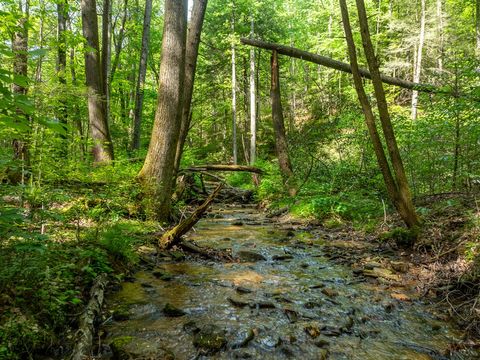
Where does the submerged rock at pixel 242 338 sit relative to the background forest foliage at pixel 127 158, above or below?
below

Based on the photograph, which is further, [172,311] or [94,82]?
[94,82]

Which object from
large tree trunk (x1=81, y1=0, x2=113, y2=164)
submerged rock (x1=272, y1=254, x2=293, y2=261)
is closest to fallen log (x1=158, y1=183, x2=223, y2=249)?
submerged rock (x1=272, y1=254, x2=293, y2=261)

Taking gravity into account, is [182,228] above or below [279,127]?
below

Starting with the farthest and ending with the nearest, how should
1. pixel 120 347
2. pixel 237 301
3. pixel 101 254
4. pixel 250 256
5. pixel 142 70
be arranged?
pixel 142 70
pixel 250 256
pixel 101 254
pixel 237 301
pixel 120 347

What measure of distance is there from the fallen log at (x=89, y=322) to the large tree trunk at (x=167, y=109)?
3643 mm

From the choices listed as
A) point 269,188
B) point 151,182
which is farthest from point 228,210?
point 151,182

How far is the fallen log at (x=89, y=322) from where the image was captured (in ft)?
8.47

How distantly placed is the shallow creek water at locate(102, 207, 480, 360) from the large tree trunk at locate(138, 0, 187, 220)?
2.36 m

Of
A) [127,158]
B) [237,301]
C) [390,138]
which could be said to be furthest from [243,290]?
[127,158]

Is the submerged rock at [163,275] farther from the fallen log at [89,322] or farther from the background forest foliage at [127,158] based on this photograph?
the fallen log at [89,322]

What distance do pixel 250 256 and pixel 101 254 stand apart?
2.65 m

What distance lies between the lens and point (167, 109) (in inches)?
290

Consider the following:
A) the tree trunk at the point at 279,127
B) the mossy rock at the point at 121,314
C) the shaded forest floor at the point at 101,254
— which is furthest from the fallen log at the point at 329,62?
the mossy rock at the point at 121,314

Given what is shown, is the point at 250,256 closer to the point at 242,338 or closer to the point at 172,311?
the point at 172,311
